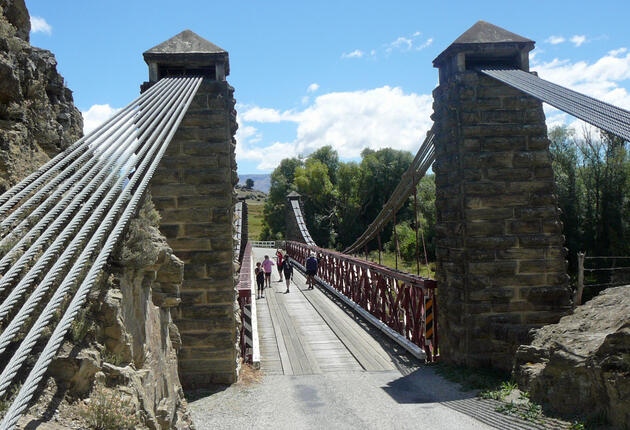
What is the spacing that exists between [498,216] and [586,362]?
242cm

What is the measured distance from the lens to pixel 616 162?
660 inches

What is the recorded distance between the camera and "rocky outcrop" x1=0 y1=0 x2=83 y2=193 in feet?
13.1

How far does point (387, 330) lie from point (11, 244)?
250 inches

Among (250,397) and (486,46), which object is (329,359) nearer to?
(250,397)

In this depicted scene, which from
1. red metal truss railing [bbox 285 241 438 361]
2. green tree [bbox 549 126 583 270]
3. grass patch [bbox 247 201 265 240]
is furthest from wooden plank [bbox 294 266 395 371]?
grass patch [bbox 247 201 265 240]

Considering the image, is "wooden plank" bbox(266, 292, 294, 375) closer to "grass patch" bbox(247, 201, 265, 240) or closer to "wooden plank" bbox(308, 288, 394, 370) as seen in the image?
"wooden plank" bbox(308, 288, 394, 370)

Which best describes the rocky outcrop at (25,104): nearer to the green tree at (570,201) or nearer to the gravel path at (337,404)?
the gravel path at (337,404)

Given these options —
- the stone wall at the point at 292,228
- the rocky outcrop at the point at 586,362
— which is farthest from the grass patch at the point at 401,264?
the rocky outcrop at the point at 586,362

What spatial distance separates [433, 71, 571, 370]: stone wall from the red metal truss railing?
639 mm

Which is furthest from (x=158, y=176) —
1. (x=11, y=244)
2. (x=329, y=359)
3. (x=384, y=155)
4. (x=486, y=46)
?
(x=384, y=155)

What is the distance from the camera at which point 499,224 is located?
597 cm

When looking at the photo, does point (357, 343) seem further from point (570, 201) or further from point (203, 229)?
point (570, 201)

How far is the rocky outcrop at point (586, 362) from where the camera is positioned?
3.41 metres

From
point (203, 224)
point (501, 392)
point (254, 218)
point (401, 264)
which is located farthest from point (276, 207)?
point (254, 218)
